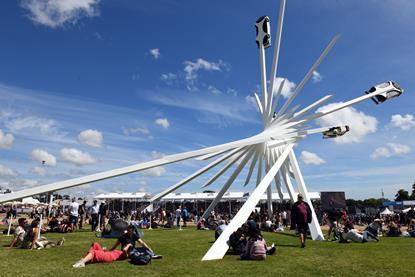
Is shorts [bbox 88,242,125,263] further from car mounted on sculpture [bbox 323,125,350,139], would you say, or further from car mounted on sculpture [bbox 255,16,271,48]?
car mounted on sculpture [bbox 255,16,271,48]

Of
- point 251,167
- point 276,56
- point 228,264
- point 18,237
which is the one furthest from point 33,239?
point 276,56

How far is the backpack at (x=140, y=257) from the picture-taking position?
24.5 ft

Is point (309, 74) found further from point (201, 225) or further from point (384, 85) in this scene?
point (201, 225)

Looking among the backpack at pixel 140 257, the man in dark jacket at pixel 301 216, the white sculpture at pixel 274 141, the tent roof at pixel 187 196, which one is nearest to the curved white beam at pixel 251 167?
the white sculpture at pixel 274 141

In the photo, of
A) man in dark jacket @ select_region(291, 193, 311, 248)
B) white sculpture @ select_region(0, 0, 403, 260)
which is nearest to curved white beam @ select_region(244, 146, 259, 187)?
white sculpture @ select_region(0, 0, 403, 260)

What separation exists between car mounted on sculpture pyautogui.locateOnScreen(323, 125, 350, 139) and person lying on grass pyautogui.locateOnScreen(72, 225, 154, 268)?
9700 millimetres

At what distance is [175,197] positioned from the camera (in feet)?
121

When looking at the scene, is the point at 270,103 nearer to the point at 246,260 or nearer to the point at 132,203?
the point at 246,260

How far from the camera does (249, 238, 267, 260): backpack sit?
8.14 metres

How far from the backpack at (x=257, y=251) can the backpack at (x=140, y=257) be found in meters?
2.51

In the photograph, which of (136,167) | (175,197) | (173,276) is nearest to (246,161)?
(136,167)

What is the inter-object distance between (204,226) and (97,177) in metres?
12.0

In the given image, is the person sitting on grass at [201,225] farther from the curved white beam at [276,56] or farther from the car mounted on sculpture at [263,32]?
the car mounted on sculpture at [263,32]

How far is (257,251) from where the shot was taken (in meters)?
8.20
